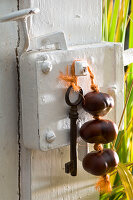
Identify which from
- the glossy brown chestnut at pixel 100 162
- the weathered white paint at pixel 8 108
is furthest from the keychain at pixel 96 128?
the weathered white paint at pixel 8 108

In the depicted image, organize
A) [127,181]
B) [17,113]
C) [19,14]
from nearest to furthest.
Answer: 1. [19,14]
2. [17,113]
3. [127,181]

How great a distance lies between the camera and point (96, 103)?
78cm

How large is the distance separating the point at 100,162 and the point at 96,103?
0.12 m

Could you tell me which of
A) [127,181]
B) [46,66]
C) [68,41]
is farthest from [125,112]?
[46,66]

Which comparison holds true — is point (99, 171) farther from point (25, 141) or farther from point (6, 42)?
point (6, 42)

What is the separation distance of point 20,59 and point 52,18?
120mm

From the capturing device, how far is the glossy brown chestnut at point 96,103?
780 millimetres

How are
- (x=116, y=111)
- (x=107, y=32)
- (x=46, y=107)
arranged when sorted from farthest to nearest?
1. (x=107, y=32)
2. (x=116, y=111)
3. (x=46, y=107)

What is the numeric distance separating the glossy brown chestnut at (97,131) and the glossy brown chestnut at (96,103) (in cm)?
2

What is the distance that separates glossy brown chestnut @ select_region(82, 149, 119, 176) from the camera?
2.61ft

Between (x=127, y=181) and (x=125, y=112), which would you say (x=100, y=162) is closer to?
(x=127, y=181)

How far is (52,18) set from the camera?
0.83 meters

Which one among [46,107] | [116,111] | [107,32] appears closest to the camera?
[46,107]

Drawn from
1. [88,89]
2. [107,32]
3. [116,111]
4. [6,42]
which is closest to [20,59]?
[6,42]
